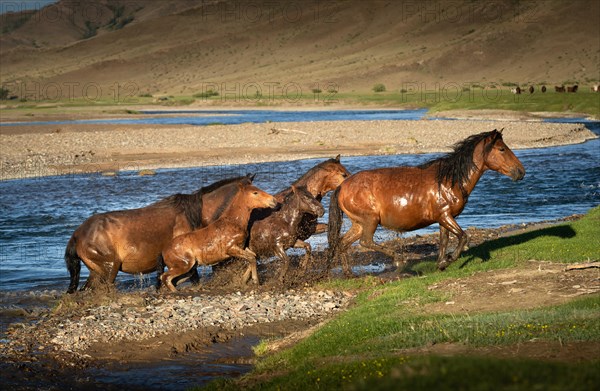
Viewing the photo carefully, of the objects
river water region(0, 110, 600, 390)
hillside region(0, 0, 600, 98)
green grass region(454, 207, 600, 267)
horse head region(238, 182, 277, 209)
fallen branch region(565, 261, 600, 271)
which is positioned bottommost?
river water region(0, 110, 600, 390)

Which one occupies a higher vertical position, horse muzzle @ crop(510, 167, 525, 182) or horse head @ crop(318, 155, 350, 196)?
horse muzzle @ crop(510, 167, 525, 182)

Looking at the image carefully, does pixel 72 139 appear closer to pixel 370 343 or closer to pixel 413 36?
pixel 370 343

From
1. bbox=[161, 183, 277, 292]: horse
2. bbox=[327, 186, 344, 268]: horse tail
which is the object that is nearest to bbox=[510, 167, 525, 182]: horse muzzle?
bbox=[327, 186, 344, 268]: horse tail

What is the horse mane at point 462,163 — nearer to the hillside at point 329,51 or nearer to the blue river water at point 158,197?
the blue river water at point 158,197

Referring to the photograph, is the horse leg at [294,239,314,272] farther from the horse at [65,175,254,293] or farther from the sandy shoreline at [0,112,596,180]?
the sandy shoreline at [0,112,596,180]

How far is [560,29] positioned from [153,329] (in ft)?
405

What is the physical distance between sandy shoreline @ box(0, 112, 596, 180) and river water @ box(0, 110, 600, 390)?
1.98 m

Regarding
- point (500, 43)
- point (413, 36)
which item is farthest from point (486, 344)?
point (413, 36)

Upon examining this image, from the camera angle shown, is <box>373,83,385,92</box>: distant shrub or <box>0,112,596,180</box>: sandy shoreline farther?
<box>373,83,385,92</box>: distant shrub

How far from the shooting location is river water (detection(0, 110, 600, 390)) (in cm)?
1756

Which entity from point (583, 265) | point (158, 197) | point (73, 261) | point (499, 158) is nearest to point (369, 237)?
point (499, 158)

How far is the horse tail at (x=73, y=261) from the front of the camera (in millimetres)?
14711

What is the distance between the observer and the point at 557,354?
331 inches

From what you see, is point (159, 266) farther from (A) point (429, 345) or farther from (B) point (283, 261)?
(A) point (429, 345)
